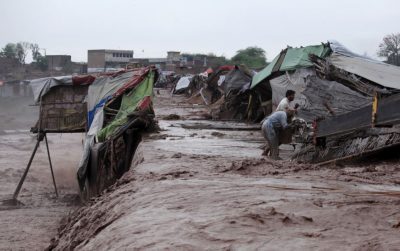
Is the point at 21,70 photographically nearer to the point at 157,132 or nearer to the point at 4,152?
the point at 4,152

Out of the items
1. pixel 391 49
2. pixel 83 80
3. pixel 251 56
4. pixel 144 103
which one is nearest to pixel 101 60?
pixel 251 56

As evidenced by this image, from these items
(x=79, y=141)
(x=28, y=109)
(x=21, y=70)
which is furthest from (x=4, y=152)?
(x=21, y=70)

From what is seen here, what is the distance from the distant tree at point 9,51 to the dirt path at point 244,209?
66.0m

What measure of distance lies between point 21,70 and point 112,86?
52298 millimetres

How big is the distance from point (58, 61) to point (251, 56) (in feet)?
78.8

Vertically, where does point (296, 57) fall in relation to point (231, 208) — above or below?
above

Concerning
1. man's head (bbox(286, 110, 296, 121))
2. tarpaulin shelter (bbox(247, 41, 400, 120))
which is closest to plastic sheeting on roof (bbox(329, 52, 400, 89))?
tarpaulin shelter (bbox(247, 41, 400, 120))

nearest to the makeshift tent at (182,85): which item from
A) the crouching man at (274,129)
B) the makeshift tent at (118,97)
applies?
the makeshift tent at (118,97)

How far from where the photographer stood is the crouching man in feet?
32.0

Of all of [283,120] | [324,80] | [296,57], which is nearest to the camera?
[283,120]

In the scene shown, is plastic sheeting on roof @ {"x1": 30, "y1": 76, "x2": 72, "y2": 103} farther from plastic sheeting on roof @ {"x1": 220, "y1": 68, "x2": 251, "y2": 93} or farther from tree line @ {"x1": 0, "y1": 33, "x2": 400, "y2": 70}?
tree line @ {"x1": 0, "y1": 33, "x2": 400, "y2": 70}

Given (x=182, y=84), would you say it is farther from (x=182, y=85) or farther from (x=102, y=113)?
(x=102, y=113)

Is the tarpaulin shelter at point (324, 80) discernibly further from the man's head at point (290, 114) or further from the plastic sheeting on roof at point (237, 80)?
the plastic sheeting on roof at point (237, 80)

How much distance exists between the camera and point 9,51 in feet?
232
